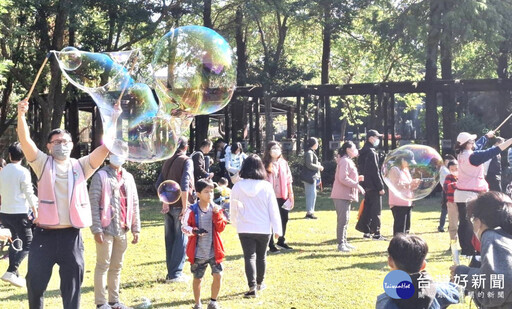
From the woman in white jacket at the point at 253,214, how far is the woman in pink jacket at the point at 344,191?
3138 mm

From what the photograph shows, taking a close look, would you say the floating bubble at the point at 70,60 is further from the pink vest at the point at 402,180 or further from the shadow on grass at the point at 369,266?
the shadow on grass at the point at 369,266

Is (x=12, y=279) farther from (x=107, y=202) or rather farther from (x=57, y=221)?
(x=57, y=221)

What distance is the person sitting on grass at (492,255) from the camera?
373 cm

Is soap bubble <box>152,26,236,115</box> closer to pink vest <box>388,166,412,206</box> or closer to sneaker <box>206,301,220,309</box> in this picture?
sneaker <box>206,301,220,309</box>

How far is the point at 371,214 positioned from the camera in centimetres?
1111

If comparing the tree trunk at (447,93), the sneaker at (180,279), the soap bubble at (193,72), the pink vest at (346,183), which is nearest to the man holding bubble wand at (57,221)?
the soap bubble at (193,72)

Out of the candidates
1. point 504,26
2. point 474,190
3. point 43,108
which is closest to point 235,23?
point 43,108

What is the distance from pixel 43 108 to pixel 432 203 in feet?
43.4

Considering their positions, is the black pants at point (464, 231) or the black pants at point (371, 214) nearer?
the black pants at point (464, 231)

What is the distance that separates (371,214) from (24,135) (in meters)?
7.29

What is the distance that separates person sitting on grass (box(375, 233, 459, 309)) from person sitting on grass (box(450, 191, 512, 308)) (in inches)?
13.0

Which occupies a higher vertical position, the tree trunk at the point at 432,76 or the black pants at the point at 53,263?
the tree trunk at the point at 432,76

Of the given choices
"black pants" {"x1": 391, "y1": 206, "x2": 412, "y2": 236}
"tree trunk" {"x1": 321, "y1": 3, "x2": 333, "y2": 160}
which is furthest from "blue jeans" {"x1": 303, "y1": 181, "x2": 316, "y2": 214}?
"tree trunk" {"x1": 321, "y1": 3, "x2": 333, "y2": 160}

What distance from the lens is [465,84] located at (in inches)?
860
